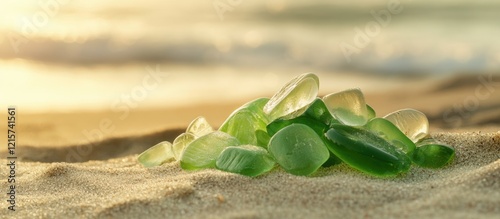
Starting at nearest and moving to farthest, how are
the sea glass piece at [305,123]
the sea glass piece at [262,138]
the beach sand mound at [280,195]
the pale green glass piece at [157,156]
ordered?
the beach sand mound at [280,195]
the sea glass piece at [305,123]
the sea glass piece at [262,138]
the pale green glass piece at [157,156]

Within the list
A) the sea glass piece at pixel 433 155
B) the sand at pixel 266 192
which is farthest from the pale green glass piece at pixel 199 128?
the sea glass piece at pixel 433 155

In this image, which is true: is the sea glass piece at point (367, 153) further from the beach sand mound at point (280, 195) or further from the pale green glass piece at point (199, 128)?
the pale green glass piece at point (199, 128)

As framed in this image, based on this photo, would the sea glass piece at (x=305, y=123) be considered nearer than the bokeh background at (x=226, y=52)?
Yes

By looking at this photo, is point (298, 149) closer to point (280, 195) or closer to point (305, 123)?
point (305, 123)

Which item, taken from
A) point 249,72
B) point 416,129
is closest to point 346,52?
point 249,72

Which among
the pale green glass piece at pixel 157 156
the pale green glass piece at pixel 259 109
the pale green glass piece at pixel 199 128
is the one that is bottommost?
the pale green glass piece at pixel 157 156

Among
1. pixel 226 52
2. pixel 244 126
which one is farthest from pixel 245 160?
pixel 226 52

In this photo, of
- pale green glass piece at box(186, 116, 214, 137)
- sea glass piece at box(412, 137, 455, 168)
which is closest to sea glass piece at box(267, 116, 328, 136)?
sea glass piece at box(412, 137, 455, 168)
